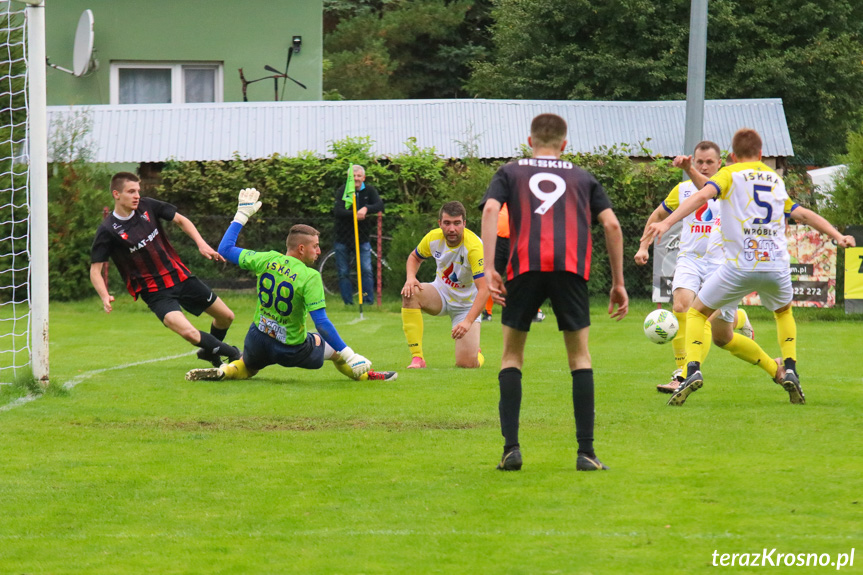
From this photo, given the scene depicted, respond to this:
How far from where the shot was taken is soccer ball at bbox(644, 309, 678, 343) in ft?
32.4

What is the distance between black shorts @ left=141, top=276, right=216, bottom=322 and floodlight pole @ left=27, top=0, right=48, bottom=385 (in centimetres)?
132

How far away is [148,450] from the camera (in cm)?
686

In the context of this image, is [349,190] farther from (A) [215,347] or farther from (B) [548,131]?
(B) [548,131]

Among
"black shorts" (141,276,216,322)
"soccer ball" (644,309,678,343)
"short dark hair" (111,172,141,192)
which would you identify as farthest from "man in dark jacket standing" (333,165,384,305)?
"soccer ball" (644,309,678,343)

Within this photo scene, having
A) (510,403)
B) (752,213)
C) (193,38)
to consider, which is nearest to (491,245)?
(510,403)

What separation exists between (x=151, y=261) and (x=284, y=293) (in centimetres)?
190

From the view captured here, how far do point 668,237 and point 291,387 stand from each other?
34.4 feet

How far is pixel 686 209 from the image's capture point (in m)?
7.39

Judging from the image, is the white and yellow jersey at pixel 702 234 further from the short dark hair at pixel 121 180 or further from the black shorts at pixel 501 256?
the short dark hair at pixel 121 180

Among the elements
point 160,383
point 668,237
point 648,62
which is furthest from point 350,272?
point 648,62

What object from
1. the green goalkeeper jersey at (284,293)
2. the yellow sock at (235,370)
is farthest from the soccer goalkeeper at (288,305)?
the yellow sock at (235,370)

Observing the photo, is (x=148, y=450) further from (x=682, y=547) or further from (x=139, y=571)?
(x=682, y=547)

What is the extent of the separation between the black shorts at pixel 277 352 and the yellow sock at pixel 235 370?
142mm

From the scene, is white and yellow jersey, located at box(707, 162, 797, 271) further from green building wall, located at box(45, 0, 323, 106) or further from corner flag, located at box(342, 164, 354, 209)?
green building wall, located at box(45, 0, 323, 106)
